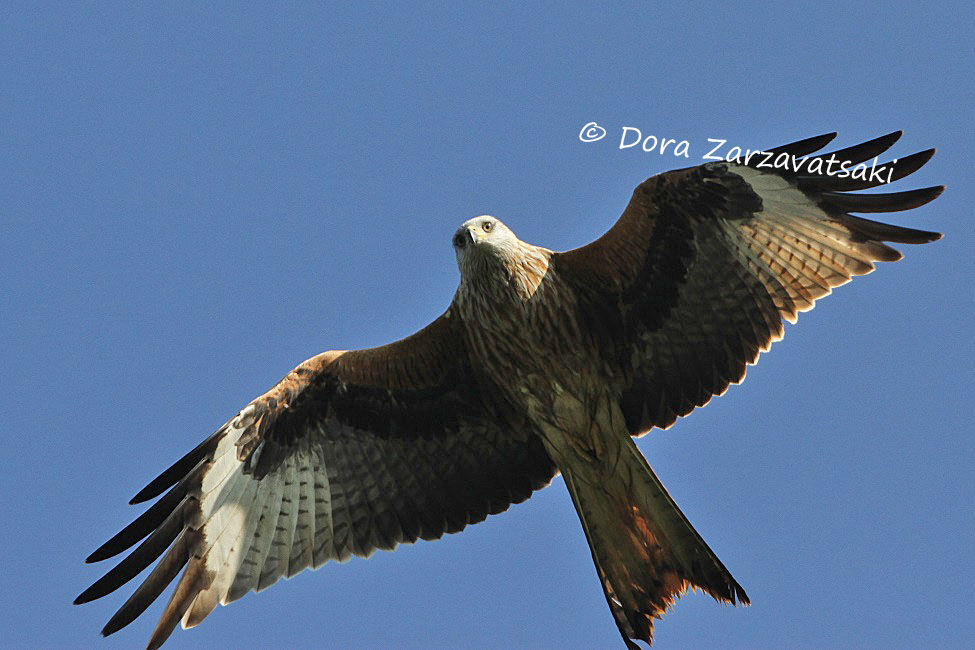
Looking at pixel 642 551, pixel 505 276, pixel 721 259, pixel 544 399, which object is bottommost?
pixel 642 551

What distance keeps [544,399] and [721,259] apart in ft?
5.40

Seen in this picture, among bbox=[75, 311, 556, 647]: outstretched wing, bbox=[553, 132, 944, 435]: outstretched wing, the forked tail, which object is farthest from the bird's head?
the forked tail

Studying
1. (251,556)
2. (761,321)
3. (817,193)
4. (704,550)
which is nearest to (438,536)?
(251,556)

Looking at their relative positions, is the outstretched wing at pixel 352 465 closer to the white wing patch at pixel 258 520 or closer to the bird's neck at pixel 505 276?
the white wing patch at pixel 258 520

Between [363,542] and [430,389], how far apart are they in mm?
1283

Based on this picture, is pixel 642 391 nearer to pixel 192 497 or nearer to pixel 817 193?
pixel 817 193

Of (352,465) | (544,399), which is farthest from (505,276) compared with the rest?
(352,465)

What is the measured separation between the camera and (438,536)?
9898mm

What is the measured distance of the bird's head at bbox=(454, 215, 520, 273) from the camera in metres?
9.20

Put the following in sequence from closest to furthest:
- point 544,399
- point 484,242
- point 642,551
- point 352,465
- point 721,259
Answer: point 642,551 < point 484,242 < point 721,259 < point 544,399 < point 352,465

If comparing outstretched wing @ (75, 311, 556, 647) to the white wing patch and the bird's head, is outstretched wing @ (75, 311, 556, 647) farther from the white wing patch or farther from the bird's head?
the bird's head

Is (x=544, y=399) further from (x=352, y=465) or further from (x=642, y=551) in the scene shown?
(x=352, y=465)

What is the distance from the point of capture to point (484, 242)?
9203mm

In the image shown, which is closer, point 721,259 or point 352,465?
point 721,259
